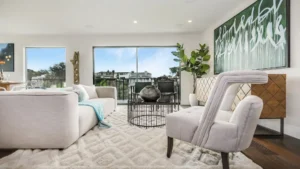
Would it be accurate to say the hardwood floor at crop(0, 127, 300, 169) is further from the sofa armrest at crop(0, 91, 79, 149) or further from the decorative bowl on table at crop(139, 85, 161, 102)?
the decorative bowl on table at crop(139, 85, 161, 102)

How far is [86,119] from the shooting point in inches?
104

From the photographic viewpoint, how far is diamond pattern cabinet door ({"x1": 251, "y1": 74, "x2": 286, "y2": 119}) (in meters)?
2.50

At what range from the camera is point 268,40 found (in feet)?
9.18

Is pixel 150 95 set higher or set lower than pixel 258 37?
lower

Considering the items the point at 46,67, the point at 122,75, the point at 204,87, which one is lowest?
the point at 204,87

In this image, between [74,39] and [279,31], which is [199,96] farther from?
[74,39]

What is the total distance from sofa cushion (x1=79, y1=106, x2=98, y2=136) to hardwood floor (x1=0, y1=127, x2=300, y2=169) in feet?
2.60

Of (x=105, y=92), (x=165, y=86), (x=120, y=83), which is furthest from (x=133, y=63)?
(x=165, y=86)

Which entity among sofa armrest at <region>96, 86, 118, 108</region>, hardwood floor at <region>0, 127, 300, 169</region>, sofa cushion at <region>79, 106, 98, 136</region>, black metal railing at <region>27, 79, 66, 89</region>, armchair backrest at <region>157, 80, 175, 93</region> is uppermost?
black metal railing at <region>27, 79, 66, 89</region>

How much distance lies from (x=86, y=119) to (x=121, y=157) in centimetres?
103

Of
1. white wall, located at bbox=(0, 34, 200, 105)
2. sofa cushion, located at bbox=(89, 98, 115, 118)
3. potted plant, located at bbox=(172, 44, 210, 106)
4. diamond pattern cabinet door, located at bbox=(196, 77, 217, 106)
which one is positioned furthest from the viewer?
white wall, located at bbox=(0, 34, 200, 105)


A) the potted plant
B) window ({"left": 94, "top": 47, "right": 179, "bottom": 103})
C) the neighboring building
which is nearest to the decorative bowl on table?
the potted plant

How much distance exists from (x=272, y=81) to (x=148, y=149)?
195cm

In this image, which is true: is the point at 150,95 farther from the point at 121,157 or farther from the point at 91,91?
the point at 91,91
